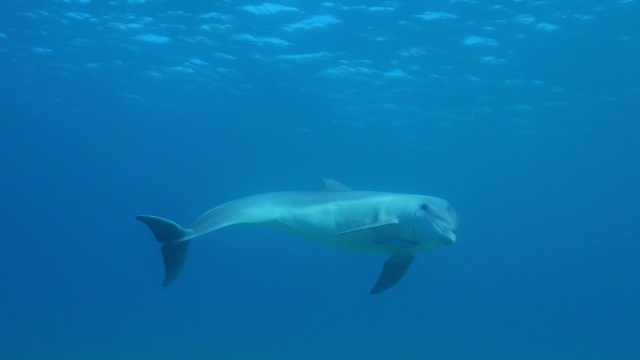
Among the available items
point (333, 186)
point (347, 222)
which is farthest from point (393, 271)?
point (333, 186)

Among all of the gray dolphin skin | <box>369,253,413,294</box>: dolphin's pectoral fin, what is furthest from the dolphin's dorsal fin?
<box>369,253,413,294</box>: dolphin's pectoral fin

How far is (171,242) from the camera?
7723 mm

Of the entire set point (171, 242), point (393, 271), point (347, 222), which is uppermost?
point (347, 222)

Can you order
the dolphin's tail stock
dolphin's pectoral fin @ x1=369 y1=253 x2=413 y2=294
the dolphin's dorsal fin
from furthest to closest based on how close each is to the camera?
the dolphin's dorsal fin → the dolphin's tail stock → dolphin's pectoral fin @ x1=369 y1=253 x2=413 y2=294

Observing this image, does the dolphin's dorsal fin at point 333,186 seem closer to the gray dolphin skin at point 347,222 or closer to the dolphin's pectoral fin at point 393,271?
the gray dolphin skin at point 347,222

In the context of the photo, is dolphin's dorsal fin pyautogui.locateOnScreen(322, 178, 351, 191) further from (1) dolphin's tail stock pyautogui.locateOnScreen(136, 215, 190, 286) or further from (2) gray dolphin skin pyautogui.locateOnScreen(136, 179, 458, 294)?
(1) dolphin's tail stock pyautogui.locateOnScreen(136, 215, 190, 286)

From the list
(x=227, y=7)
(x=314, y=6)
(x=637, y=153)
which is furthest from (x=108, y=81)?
(x=637, y=153)

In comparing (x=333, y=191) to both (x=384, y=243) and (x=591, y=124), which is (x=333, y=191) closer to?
(x=384, y=243)

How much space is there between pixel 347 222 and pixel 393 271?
79 cm

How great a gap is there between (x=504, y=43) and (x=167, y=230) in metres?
18.4

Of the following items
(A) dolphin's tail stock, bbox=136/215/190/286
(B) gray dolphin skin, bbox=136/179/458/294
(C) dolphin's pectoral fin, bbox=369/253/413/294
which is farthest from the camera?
(A) dolphin's tail stock, bbox=136/215/190/286

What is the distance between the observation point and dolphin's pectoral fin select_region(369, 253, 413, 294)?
24.2 feet

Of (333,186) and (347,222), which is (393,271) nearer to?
(347,222)


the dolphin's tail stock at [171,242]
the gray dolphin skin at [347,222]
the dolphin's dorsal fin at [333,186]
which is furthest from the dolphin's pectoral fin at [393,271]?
the dolphin's tail stock at [171,242]
